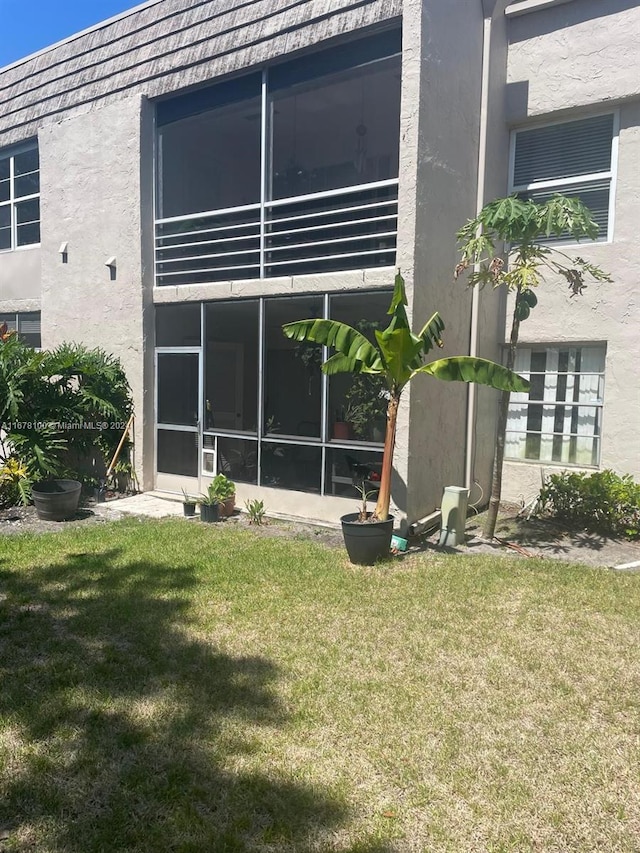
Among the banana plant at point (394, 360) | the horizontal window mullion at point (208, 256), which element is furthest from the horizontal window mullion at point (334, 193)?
the banana plant at point (394, 360)

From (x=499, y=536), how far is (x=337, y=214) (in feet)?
16.8

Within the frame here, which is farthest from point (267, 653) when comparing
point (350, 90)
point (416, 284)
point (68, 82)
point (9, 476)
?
point (68, 82)

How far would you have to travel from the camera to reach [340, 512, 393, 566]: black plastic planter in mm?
6930

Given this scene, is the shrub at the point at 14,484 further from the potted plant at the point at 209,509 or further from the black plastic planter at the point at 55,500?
the potted plant at the point at 209,509

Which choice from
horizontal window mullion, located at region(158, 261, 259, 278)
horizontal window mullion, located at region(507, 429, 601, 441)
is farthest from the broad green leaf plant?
horizontal window mullion, located at region(507, 429, 601, 441)

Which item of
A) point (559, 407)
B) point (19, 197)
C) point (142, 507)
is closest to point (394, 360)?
point (559, 407)

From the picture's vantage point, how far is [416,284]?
7.79 metres

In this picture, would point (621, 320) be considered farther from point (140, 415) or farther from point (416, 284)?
point (140, 415)

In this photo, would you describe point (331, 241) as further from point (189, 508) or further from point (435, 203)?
point (189, 508)

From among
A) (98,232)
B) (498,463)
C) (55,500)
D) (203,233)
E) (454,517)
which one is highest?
(98,232)

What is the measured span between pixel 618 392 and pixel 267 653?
22.6ft

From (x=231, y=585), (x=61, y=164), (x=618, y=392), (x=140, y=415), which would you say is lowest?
(x=231, y=585)

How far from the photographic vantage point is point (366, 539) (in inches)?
273

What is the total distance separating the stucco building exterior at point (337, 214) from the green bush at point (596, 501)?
73 cm
